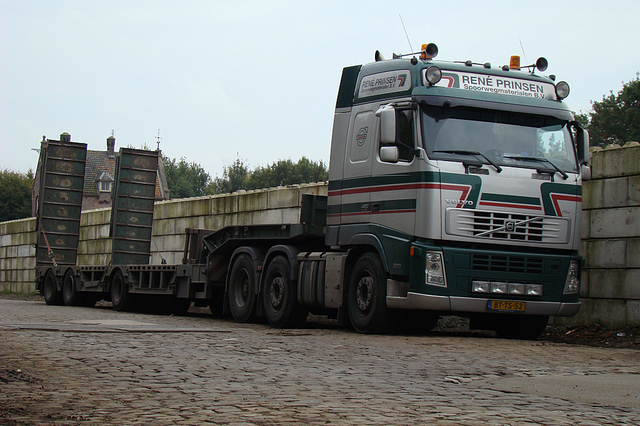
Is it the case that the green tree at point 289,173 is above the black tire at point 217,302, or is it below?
above

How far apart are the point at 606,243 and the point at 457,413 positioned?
27.7 ft

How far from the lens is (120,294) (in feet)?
63.0

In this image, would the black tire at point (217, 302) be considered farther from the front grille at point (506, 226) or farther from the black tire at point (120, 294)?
the front grille at point (506, 226)

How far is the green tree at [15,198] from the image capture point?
92.4 m

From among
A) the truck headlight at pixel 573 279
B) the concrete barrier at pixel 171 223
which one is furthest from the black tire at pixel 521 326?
the concrete barrier at pixel 171 223

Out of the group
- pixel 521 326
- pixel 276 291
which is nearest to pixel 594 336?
pixel 521 326

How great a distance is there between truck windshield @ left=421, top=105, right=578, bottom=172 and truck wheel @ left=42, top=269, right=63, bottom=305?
13.7 metres

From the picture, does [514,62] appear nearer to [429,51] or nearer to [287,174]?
[429,51]

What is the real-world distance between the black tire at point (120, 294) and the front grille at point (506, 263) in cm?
976

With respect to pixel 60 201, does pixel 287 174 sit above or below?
above

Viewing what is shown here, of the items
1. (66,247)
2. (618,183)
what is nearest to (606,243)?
(618,183)

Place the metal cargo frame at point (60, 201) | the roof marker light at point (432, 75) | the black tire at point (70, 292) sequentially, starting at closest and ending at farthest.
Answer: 1. the roof marker light at point (432, 75)
2. the black tire at point (70, 292)
3. the metal cargo frame at point (60, 201)

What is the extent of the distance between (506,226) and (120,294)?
1058cm

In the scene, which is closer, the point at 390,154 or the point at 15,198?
the point at 390,154
